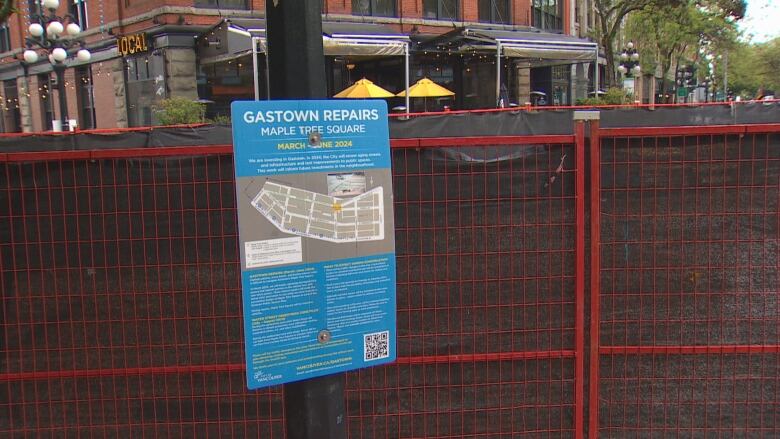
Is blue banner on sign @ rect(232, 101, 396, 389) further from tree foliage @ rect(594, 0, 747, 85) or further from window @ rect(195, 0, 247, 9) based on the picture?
tree foliage @ rect(594, 0, 747, 85)

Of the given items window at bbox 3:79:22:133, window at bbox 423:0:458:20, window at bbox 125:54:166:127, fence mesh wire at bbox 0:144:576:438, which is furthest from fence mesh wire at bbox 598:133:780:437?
window at bbox 3:79:22:133

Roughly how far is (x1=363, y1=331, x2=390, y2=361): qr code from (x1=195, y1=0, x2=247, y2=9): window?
19.4 meters

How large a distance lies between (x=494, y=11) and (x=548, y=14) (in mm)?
5045

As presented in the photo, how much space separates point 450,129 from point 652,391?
5.90 metres

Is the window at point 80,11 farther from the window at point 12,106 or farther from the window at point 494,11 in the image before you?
the window at point 494,11

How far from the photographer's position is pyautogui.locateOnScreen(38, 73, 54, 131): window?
28.6 m

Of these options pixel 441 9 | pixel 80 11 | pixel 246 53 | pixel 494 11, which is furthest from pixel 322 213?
pixel 494 11

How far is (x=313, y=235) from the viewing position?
273cm

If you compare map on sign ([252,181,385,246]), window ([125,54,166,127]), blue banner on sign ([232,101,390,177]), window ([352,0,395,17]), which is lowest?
map on sign ([252,181,385,246])

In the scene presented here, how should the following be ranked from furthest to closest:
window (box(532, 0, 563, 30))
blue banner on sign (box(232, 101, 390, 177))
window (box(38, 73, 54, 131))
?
window (box(532, 0, 563, 30))
window (box(38, 73, 54, 131))
blue banner on sign (box(232, 101, 390, 177))

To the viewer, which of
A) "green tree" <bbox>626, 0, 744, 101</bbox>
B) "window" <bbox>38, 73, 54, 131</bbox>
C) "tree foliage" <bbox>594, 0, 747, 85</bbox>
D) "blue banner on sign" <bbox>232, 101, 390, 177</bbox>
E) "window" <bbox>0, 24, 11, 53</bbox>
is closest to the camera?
"blue banner on sign" <bbox>232, 101, 390, 177</bbox>

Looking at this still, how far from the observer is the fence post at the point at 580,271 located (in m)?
3.97

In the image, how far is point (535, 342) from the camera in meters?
4.20

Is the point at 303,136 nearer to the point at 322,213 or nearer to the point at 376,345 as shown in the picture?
the point at 322,213
